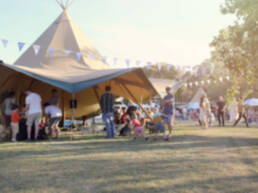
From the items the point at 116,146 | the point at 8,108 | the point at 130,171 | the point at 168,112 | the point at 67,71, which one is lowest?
the point at 130,171

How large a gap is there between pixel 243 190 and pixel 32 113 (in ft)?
20.8

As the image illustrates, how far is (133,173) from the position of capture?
12.4 ft

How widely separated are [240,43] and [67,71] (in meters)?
6.22

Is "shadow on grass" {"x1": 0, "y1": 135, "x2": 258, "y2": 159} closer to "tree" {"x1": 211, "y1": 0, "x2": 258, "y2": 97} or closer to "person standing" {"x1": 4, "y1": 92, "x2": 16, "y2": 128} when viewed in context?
"person standing" {"x1": 4, "y1": 92, "x2": 16, "y2": 128}

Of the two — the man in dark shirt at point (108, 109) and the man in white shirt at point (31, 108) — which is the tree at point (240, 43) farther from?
the man in white shirt at point (31, 108)

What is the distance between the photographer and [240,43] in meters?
9.68

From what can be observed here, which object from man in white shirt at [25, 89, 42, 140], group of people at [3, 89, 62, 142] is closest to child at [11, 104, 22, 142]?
group of people at [3, 89, 62, 142]

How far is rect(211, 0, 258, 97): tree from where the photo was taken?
8.73 m

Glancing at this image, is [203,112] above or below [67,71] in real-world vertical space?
below

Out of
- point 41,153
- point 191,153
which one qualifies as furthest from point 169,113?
point 41,153

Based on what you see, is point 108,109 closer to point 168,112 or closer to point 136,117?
point 136,117

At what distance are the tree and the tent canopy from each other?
3.05 metres

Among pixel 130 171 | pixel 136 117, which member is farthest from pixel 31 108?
pixel 130 171

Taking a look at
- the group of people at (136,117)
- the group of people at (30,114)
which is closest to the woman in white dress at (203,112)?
the group of people at (136,117)
